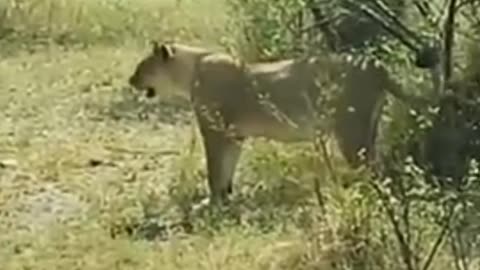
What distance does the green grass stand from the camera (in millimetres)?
5043

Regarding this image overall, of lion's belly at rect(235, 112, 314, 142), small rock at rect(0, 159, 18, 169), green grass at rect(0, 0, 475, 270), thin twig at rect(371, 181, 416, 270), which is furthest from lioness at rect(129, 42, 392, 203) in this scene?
thin twig at rect(371, 181, 416, 270)

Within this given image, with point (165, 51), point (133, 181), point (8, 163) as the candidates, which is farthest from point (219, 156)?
point (8, 163)

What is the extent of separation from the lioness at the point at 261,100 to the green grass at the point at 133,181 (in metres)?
0.13

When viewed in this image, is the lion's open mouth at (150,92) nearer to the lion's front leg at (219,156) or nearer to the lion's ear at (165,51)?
the lion's ear at (165,51)

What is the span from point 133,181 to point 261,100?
0.77 m

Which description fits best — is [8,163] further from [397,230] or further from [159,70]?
[397,230]

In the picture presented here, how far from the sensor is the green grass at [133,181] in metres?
5.04

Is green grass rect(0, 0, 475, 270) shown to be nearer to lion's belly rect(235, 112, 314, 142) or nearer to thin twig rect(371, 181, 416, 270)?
lion's belly rect(235, 112, 314, 142)

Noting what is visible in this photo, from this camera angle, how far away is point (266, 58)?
7.47 meters

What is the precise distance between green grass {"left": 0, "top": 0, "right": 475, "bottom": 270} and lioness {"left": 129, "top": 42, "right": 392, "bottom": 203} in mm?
135

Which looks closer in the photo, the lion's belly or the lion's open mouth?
the lion's belly

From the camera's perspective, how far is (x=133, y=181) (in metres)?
6.50

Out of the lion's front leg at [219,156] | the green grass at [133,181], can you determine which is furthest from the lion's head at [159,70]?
the lion's front leg at [219,156]

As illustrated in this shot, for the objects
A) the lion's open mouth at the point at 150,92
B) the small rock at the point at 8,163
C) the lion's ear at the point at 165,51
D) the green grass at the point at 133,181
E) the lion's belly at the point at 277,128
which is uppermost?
the lion's ear at the point at 165,51
